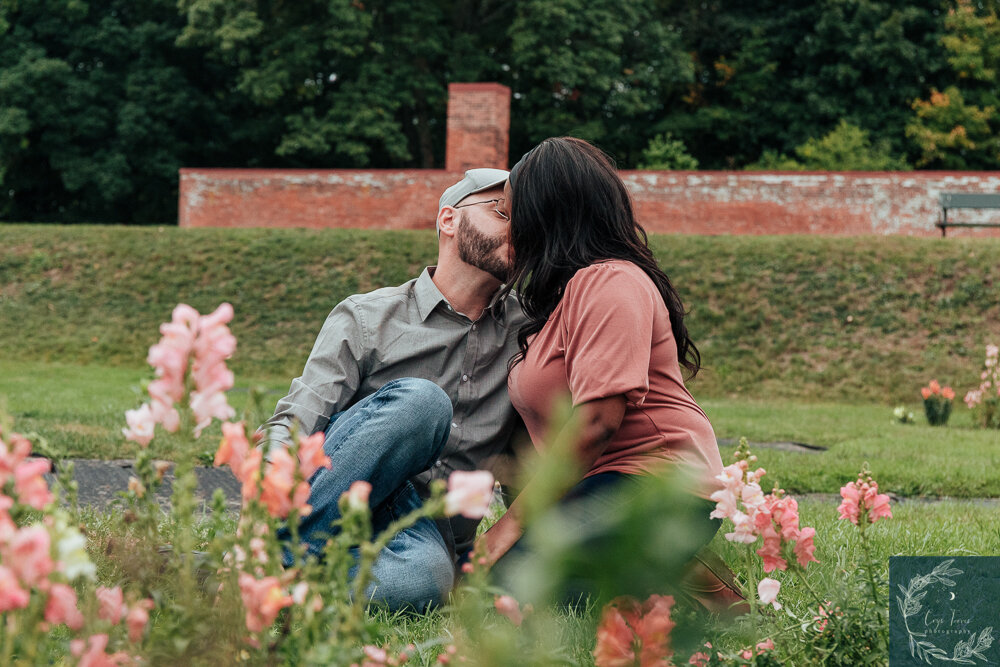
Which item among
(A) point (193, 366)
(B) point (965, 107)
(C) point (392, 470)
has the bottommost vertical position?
(C) point (392, 470)

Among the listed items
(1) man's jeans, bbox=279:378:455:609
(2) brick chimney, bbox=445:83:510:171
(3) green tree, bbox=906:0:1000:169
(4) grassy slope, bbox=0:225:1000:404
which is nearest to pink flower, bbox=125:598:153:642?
(1) man's jeans, bbox=279:378:455:609

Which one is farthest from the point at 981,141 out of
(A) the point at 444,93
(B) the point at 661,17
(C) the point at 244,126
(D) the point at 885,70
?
(C) the point at 244,126

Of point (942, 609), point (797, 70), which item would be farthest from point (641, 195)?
point (942, 609)

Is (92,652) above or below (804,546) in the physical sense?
above

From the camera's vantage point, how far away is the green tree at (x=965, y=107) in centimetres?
2470

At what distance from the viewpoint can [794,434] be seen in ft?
24.8

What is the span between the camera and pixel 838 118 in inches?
1028

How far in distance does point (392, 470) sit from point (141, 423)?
1402 millimetres

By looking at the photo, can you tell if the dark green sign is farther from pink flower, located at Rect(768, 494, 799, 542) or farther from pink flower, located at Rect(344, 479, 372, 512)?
pink flower, located at Rect(344, 479, 372, 512)

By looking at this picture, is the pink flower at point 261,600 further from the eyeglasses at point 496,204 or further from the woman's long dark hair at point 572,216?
the eyeglasses at point 496,204

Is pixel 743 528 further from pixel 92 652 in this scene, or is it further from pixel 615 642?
pixel 92 652

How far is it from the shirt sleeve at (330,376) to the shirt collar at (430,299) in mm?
196

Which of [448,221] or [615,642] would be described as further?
[448,221]

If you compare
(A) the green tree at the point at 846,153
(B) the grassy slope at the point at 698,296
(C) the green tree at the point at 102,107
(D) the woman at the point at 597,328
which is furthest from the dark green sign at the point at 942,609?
(C) the green tree at the point at 102,107
